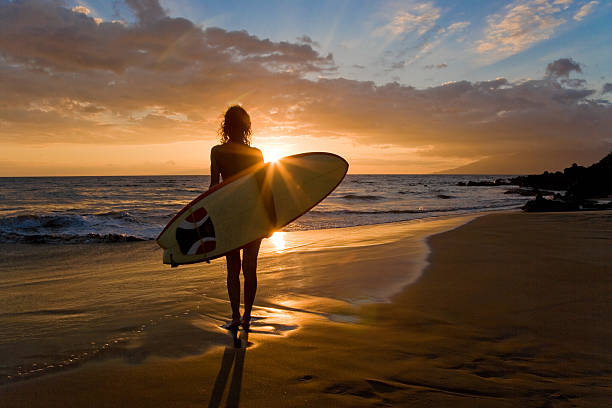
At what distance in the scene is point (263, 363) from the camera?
2.41m

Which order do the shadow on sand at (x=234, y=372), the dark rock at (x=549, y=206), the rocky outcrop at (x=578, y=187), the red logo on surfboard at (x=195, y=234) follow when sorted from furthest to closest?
the rocky outcrop at (x=578, y=187) → the dark rock at (x=549, y=206) → the red logo on surfboard at (x=195, y=234) → the shadow on sand at (x=234, y=372)

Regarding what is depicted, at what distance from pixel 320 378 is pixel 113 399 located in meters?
1.14

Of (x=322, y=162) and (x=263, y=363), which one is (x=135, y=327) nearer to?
(x=263, y=363)

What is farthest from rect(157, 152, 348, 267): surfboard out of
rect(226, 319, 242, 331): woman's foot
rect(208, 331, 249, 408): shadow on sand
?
rect(208, 331, 249, 408): shadow on sand

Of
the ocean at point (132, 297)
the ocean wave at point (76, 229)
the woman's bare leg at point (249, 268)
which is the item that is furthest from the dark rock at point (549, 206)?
the woman's bare leg at point (249, 268)

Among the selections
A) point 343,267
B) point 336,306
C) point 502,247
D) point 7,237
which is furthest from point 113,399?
point 7,237

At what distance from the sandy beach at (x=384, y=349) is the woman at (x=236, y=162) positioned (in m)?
0.36

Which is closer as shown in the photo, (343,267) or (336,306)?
(336,306)

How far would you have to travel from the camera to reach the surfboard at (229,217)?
10.5 feet

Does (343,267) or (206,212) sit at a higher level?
(206,212)

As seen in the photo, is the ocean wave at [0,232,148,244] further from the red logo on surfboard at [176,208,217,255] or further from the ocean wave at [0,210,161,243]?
the red logo on surfboard at [176,208,217,255]

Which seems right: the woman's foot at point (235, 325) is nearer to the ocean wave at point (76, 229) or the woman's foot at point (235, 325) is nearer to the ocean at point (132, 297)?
the ocean at point (132, 297)

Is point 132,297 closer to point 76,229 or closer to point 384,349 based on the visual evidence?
point 384,349

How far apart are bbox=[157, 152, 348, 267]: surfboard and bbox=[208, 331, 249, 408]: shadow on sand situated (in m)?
0.75
